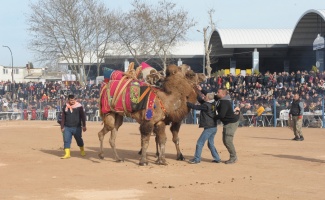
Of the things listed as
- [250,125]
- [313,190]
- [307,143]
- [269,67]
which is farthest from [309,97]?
[269,67]

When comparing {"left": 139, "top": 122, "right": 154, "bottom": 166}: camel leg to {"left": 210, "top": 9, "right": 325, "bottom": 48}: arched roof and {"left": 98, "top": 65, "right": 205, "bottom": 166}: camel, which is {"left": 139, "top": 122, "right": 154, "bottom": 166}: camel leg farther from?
{"left": 210, "top": 9, "right": 325, "bottom": 48}: arched roof

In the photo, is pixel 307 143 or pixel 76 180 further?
pixel 307 143

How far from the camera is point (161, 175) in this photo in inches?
494

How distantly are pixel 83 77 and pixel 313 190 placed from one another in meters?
50.2

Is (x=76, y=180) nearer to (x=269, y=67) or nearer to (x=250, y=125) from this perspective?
(x=250, y=125)

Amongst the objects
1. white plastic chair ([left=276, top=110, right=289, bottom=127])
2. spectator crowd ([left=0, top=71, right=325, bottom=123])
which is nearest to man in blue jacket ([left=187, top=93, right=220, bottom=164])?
spectator crowd ([left=0, top=71, right=325, bottom=123])

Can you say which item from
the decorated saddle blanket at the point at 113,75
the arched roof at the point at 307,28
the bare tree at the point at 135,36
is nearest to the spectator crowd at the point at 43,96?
the bare tree at the point at 135,36

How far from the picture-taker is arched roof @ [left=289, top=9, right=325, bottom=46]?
44.0 m

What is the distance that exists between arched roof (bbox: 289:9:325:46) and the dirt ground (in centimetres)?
2690

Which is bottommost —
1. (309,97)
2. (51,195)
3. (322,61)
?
(51,195)

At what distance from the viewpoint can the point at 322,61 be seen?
136 feet

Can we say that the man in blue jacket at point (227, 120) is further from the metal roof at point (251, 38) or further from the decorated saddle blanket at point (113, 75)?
the metal roof at point (251, 38)

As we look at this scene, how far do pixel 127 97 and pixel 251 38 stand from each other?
1520 inches

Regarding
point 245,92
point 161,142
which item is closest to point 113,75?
point 161,142
